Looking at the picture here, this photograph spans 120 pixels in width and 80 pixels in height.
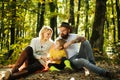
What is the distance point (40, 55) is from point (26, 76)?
0.74 m

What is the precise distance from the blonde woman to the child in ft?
0.58

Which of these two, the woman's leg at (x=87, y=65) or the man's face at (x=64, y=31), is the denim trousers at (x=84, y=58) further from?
the man's face at (x=64, y=31)

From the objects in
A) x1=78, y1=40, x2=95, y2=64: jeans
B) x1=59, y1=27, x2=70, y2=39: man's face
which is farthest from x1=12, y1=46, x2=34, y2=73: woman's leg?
x1=78, y1=40, x2=95, y2=64: jeans

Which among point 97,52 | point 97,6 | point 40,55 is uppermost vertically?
point 97,6

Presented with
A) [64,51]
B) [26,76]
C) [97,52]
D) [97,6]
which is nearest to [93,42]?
[97,52]

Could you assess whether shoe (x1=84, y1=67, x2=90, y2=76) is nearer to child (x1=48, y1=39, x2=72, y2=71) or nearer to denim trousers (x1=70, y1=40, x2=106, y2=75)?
→ denim trousers (x1=70, y1=40, x2=106, y2=75)

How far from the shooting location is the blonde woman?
25.0 ft

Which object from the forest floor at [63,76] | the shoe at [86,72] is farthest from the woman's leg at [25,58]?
the shoe at [86,72]

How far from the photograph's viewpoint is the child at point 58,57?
7882 mm

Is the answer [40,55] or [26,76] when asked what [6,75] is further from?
[40,55]

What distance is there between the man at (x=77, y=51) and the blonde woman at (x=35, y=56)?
445 millimetres

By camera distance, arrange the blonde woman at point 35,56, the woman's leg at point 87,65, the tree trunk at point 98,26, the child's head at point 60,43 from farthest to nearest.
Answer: the tree trunk at point 98,26
the child's head at point 60,43
the blonde woman at point 35,56
the woman's leg at point 87,65

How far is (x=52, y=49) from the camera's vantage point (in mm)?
8094

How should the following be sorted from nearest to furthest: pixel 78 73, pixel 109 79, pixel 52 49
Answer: pixel 109 79
pixel 78 73
pixel 52 49
